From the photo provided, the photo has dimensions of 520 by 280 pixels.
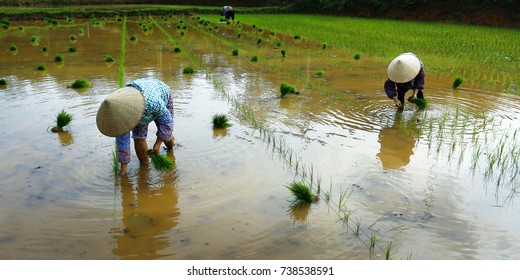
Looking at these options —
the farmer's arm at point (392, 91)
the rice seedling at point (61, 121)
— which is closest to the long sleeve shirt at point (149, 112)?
the rice seedling at point (61, 121)

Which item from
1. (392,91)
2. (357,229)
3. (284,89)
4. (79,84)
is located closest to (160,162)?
(357,229)

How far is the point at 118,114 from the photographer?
3088 millimetres

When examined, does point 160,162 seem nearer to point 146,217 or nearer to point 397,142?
point 146,217

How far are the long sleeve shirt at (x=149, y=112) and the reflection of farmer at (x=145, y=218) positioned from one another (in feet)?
0.94

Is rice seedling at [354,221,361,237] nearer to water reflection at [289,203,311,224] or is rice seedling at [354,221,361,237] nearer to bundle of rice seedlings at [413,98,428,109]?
water reflection at [289,203,311,224]

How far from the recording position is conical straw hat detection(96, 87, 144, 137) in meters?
3.08

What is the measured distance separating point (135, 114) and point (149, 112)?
29 centimetres

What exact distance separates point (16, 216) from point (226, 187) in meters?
1.51

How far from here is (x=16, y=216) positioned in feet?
10.1

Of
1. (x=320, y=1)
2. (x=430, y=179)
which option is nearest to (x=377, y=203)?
(x=430, y=179)

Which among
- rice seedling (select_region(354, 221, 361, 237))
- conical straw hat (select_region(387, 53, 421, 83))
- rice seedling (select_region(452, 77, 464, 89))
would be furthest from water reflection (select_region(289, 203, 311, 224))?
rice seedling (select_region(452, 77, 464, 89))

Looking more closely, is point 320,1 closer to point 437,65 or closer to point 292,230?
point 437,65

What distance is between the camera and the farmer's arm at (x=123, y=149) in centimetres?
344
